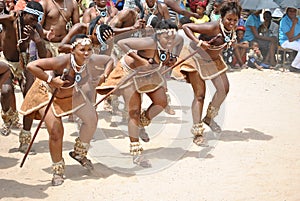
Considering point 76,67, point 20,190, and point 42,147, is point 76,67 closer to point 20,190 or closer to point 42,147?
point 20,190

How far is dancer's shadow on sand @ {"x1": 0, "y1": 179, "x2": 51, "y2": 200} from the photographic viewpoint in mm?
5266

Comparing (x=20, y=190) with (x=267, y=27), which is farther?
(x=267, y=27)

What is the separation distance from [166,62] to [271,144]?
1.67 m

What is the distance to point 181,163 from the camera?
6.27 meters

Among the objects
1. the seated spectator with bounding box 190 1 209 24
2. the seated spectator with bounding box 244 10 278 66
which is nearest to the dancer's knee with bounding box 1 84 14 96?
the seated spectator with bounding box 190 1 209 24

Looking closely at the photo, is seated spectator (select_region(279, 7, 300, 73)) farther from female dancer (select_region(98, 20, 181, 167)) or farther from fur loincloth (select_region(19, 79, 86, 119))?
fur loincloth (select_region(19, 79, 86, 119))

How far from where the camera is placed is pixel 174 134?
7.45 metres

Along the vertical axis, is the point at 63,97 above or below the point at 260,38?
above

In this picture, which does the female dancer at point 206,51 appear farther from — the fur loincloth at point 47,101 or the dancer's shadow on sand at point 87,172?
the fur loincloth at point 47,101

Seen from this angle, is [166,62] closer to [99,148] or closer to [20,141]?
[99,148]

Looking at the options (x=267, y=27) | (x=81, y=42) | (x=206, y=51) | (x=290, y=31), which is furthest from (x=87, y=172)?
(x=267, y=27)

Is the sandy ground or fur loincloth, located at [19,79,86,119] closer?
the sandy ground

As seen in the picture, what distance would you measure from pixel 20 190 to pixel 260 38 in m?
8.08

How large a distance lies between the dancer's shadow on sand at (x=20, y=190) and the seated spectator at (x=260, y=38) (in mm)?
7740
